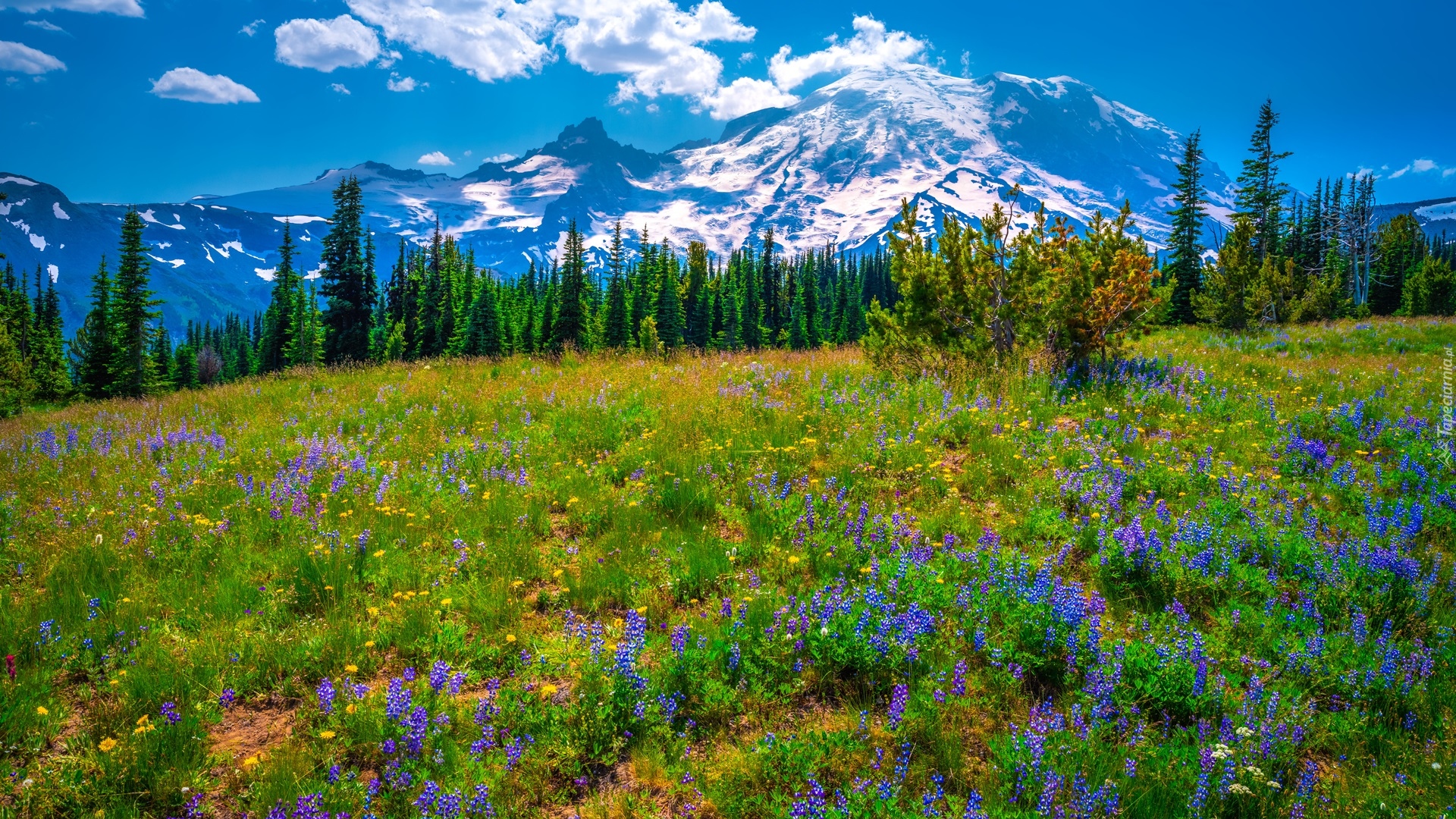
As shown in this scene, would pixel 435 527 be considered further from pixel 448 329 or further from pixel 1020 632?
pixel 448 329

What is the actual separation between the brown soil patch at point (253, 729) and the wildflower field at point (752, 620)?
0.07 feet

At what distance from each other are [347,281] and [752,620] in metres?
62.1

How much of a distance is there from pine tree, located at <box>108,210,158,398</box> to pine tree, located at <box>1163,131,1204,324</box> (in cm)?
7577

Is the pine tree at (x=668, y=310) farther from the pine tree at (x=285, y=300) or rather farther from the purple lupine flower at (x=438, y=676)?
the purple lupine flower at (x=438, y=676)

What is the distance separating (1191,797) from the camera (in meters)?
2.96

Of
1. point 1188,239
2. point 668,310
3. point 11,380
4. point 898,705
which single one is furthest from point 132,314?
point 1188,239

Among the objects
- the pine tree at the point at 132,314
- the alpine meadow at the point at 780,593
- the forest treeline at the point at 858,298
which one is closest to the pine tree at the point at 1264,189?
the forest treeline at the point at 858,298

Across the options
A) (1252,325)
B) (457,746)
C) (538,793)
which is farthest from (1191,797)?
(1252,325)

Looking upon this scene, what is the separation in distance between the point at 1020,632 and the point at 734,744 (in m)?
2.02

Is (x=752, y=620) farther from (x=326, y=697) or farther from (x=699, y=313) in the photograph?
(x=699, y=313)

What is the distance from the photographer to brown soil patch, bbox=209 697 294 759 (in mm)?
3559

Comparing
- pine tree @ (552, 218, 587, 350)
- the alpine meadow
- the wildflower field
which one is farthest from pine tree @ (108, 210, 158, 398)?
the wildflower field

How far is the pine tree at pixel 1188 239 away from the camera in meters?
45.6

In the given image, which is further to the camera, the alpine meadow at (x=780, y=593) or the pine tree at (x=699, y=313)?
the pine tree at (x=699, y=313)
